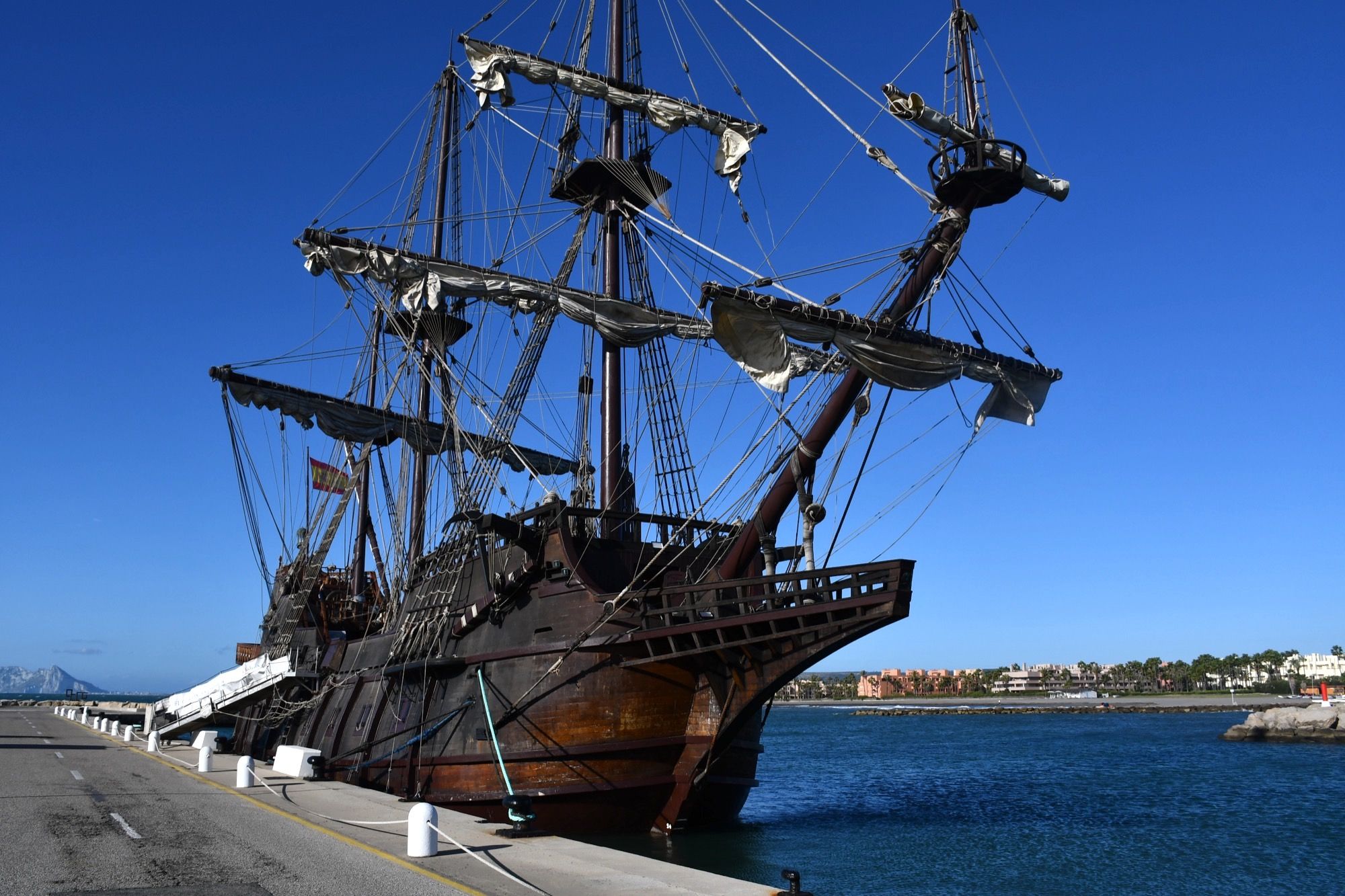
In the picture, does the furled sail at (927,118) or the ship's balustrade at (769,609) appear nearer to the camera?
the ship's balustrade at (769,609)

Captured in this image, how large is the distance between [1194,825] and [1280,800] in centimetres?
792

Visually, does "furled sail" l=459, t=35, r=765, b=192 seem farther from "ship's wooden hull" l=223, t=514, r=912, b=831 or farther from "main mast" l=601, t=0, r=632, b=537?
"ship's wooden hull" l=223, t=514, r=912, b=831

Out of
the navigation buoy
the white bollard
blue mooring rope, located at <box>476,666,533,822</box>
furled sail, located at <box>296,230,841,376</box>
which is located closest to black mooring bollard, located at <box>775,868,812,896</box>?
the white bollard

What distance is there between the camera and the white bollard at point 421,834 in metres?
10.3

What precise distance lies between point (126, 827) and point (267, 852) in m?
3.03

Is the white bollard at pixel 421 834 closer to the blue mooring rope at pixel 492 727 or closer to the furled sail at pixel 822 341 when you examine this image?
A: the blue mooring rope at pixel 492 727

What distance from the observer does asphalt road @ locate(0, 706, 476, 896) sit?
8750 mm

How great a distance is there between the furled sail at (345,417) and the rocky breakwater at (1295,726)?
166 feet

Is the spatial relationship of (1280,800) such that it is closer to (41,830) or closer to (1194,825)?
(1194,825)

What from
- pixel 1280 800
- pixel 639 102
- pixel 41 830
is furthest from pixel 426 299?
pixel 1280 800

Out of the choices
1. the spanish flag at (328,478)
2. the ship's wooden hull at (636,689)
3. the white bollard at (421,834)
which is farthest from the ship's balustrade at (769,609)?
the spanish flag at (328,478)

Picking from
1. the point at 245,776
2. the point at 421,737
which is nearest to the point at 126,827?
the point at 245,776

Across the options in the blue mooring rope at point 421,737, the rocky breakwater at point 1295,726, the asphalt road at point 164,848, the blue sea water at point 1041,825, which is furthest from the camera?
the rocky breakwater at point 1295,726

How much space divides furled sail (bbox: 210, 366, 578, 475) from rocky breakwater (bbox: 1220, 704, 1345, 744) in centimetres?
5054
